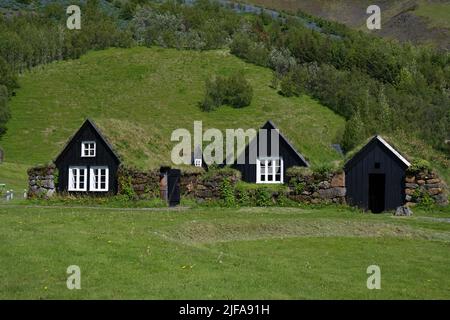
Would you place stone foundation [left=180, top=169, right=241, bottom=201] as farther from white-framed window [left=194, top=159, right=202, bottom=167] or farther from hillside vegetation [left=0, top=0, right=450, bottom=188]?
hillside vegetation [left=0, top=0, right=450, bottom=188]

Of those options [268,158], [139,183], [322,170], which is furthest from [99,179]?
[322,170]

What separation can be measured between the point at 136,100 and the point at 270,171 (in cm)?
6908

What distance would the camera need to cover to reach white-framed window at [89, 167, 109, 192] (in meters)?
42.6

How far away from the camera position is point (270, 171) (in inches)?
1658

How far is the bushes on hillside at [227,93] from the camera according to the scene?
105 meters

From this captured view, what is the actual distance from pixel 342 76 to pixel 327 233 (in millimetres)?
97932

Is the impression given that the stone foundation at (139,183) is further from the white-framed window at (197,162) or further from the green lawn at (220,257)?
the white-framed window at (197,162)

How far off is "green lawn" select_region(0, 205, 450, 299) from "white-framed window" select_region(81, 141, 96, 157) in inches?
627

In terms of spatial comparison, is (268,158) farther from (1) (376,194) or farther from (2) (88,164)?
(2) (88,164)

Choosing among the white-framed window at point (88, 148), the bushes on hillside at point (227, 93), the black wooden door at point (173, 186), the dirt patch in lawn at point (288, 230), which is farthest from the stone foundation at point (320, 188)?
the bushes on hillside at point (227, 93)

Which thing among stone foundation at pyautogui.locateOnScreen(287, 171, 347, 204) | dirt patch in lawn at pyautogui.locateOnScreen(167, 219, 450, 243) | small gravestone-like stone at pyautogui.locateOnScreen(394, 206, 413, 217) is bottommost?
small gravestone-like stone at pyautogui.locateOnScreen(394, 206, 413, 217)

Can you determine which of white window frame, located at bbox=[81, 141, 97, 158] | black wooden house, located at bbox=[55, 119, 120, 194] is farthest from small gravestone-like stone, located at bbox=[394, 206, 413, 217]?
white window frame, located at bbox=[81, 141, 97, 158]

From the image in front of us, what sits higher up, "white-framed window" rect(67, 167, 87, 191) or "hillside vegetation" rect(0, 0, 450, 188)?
"hillside vegetation" rect(0, 0, 450, 188)

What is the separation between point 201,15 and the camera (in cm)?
16875
